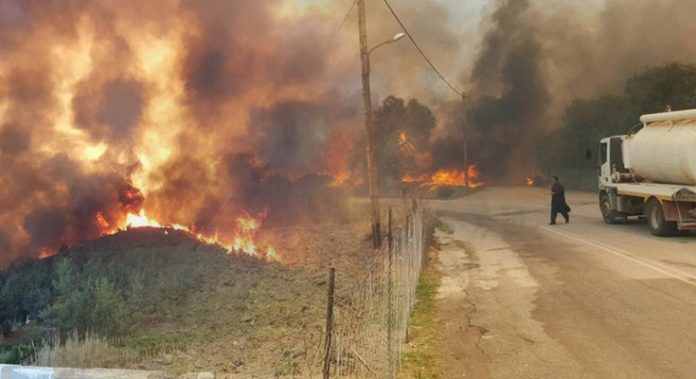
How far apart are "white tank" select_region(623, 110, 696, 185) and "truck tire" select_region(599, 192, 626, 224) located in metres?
1.50

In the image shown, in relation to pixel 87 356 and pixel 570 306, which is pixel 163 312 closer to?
pixel 87 356

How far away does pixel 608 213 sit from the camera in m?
20.5

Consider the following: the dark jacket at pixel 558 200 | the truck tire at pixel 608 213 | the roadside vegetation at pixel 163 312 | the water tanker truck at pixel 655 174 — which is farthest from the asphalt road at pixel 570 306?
the dark jacket at pixel 558 200

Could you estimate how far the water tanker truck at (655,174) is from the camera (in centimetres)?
1601

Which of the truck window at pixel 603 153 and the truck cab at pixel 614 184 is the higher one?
the truck window at pixel 603 153

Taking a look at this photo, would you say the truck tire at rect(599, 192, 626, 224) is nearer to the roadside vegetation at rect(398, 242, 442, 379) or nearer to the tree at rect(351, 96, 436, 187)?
the roadside vegetation at rect(398, 242, 442, 379)

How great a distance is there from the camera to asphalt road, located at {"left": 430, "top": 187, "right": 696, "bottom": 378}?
22.1 ft

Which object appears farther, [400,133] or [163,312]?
[400,133]

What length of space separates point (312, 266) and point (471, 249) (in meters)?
4.25

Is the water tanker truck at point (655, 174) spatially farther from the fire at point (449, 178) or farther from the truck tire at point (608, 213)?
the fire at point (449, 178)

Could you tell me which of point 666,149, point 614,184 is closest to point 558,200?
point 614,184

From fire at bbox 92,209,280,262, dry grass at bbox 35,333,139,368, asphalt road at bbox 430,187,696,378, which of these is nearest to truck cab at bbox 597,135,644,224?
asphalt road at bbox 430,187,696,378

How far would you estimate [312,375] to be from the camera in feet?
20.6

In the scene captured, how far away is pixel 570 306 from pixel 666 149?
380 inches
